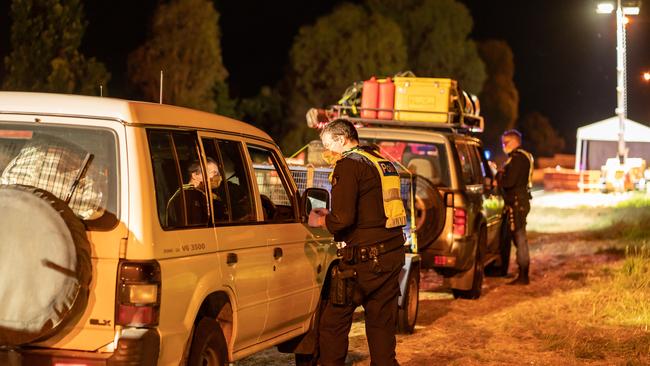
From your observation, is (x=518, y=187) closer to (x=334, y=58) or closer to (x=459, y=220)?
(x=459, y=220)

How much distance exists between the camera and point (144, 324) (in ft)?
16.3

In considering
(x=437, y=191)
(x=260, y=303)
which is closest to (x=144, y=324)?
(x=260, y=303)

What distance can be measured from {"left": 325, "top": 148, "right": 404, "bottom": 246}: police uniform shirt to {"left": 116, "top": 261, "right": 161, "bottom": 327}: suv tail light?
1856 millimetres

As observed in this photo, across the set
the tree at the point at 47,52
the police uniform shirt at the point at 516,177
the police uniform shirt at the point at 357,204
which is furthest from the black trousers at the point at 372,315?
the tree at the point at 47,52

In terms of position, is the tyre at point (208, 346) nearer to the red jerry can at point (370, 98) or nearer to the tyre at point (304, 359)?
the tyre at point (304, 359)

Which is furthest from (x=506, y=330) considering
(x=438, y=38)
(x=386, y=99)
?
(x=438, y=38)

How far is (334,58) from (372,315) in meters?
46.2

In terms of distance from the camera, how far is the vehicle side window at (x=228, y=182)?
5977 mm

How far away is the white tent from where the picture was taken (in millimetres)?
38812

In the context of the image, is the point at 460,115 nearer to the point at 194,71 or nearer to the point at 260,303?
the point at 260,303

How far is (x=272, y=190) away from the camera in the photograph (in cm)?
815

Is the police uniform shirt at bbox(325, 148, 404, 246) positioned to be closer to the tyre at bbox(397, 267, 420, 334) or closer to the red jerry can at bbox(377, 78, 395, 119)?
the tyre at bbox(397, 267, 420, 334)

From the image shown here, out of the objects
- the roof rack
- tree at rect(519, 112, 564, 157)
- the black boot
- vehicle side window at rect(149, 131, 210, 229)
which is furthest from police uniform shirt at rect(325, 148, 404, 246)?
tree at rect(519, 112, 564, 157)

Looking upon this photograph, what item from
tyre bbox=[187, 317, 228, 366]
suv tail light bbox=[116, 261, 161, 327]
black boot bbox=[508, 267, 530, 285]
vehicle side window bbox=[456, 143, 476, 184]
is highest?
vehicle side window bbox=[456, 143, 476, 184]
